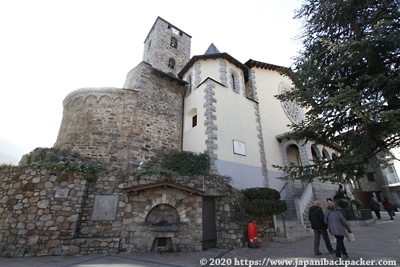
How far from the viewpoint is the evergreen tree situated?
4.58m

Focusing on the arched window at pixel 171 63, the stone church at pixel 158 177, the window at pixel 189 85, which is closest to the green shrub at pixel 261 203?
the stone church at pixel 158 177

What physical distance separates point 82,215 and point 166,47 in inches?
668

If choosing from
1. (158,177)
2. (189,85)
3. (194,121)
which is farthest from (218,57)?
(158,177)

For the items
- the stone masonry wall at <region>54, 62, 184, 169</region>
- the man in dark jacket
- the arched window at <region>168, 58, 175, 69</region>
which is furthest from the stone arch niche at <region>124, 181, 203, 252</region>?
the arched window at <region>168, 58, 175, 69</region>

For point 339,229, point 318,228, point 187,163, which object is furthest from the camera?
point 187,163

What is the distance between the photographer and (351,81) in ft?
19.0

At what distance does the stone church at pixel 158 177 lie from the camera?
19.6 feet

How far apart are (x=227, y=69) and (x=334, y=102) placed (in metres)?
9.11

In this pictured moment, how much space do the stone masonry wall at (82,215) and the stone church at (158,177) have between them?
0.03 m

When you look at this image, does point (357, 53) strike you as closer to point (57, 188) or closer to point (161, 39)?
point (57, 188)

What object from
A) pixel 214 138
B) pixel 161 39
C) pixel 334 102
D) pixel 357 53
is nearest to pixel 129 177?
pixel 214 138

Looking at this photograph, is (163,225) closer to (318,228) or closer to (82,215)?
(82,215)

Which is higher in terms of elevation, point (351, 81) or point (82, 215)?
point (351, 81)

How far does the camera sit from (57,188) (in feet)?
20.5
